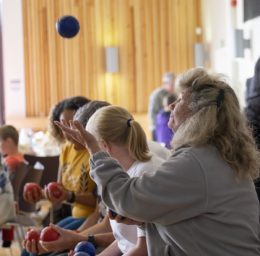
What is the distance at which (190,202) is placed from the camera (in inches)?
64.1

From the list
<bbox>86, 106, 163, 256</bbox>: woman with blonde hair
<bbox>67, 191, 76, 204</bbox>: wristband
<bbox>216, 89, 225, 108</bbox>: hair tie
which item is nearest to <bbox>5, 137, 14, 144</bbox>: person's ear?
<bbox>67, 191, 76, 204</bbox>: wristband

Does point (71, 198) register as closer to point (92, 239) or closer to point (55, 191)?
point (55, 191)

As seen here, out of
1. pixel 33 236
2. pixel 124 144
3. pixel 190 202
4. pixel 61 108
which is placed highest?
pixel 61 108

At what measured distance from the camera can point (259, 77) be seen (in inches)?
104

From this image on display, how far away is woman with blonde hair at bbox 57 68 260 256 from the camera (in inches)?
64.3

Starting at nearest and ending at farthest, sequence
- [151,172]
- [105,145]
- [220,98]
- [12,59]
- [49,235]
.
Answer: [220,98] → [151,172] → [105,145] → [49,235] → [12,59]

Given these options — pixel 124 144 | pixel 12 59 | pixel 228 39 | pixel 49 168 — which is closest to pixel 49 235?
pixel 124 144

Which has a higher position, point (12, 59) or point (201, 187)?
point (12, 59)

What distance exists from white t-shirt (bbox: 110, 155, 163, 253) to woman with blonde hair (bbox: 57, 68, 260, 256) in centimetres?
42

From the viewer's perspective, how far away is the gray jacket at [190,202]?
163 cm

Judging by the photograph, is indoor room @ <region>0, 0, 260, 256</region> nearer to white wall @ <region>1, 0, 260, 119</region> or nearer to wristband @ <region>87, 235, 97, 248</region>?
wristband @ <region>87, 235, 97, 248</region>

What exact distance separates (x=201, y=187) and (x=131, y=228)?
2.15ft

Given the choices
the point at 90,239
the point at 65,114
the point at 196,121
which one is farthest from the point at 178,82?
the point at 65,114

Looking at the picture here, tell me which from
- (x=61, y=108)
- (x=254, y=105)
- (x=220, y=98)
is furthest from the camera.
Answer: (x=61, y=108)
